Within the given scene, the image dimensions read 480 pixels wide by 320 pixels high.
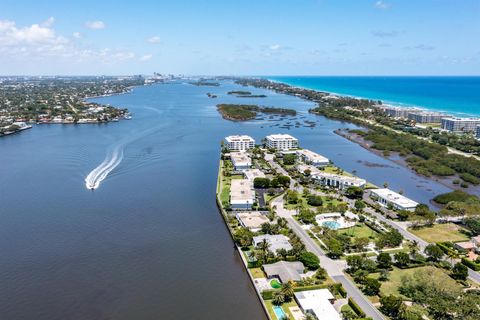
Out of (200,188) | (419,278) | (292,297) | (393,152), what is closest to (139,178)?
(200,188)

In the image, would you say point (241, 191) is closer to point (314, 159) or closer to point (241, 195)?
point (241, 195)

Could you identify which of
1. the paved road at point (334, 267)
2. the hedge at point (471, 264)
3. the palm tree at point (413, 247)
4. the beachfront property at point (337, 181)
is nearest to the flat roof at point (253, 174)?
the beachfront property at point (337, 181)

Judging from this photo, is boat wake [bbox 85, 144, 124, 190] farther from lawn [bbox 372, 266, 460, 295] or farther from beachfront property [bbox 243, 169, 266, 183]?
lawn [bbox 372, 266, 460, 295]

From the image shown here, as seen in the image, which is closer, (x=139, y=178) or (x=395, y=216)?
(x=395, y=216)

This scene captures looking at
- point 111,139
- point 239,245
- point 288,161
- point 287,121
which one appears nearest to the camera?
point 239,245

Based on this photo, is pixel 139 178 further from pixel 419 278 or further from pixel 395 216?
pixel 419 278

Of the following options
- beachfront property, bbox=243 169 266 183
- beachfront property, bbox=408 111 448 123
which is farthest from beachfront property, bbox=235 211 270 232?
beachfront property, bbox=408 111 448 123

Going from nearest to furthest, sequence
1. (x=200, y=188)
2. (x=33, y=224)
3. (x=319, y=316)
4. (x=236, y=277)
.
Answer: (x=319, y=316)
(x=236, y=277)
(x=33, y=224)
(x=200, y=188)

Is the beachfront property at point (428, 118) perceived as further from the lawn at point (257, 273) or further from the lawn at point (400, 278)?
the lawn at point (257, 273)
